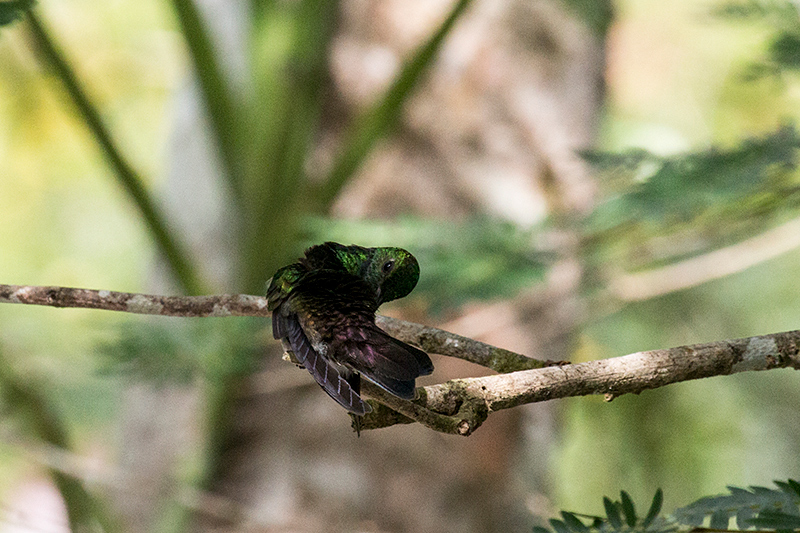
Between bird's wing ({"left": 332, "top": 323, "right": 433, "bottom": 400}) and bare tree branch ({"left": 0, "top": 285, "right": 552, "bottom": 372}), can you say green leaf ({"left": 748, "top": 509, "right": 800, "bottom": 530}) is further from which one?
bird's wing ({"left": 332, "top": 323, "right": 433, "bottom": 400})

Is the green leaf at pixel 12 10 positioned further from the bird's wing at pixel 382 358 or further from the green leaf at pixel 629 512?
the green leaf at pixel 629 512

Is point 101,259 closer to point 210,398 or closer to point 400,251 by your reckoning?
point 210,398

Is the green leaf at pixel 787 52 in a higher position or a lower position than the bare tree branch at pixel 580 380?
higher

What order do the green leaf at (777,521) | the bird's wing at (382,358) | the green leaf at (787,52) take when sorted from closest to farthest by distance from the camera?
the bird's wing at (382,358), the green leaf at (777,521), the green leaf at (787,52)

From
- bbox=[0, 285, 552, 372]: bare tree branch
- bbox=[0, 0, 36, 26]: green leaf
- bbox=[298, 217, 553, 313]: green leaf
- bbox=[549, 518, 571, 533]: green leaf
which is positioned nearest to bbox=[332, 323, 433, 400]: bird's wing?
bbox=[0, 285, 552, 372]: bare tree branch

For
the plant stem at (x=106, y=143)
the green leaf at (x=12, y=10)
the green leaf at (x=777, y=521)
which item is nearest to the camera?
the green leaf at (x=777, y=521)

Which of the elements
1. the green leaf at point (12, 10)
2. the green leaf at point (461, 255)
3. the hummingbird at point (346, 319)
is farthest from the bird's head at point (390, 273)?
the green leaf at point (461, 255)

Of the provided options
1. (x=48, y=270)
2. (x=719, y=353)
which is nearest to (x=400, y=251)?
(x=719, y=353)
